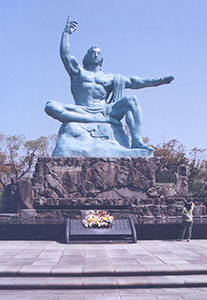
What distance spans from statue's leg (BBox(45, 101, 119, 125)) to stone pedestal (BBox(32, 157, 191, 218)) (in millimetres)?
1398

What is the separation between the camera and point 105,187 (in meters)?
11.1

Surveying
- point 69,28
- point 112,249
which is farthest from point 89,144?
point 112,249

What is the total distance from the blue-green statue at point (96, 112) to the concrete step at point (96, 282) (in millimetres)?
6408

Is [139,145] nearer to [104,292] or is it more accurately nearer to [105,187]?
[105,187]

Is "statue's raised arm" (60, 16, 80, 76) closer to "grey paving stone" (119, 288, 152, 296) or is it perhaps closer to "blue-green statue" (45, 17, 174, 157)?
"blue-green statue" (45, 17, 174, 157)

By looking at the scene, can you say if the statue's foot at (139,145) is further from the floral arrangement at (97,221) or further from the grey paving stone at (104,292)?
the grey paving stone at (104,292)

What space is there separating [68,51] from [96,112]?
1978 millimetres

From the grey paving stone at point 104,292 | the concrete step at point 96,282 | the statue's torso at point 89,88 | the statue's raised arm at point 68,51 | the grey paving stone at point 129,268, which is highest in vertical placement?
the statue's raised arm at point 68,51

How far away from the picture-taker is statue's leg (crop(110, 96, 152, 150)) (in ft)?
39.4

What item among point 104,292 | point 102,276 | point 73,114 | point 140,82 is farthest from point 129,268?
point 140,82

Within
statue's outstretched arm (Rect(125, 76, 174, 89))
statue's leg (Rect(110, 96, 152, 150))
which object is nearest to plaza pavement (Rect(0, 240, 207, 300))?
statue's leg (Rect(110, 96, 152, 150))

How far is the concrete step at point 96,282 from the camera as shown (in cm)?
509

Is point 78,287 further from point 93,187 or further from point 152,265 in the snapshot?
point 93,187

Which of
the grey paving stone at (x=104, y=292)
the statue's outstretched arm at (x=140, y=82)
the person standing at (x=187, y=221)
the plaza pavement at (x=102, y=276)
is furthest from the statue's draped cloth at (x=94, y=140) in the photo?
the grey paving stone at (x=104, y=292)
